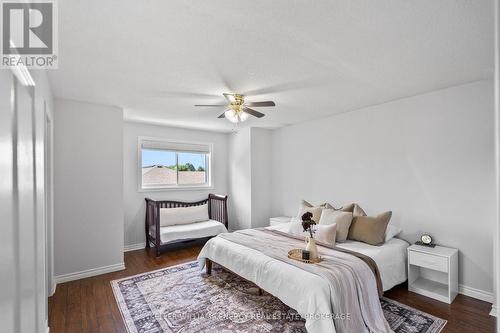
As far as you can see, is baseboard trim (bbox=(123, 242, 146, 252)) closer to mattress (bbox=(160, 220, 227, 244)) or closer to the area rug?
mattress (bbox=(160, 220, 227, 244))

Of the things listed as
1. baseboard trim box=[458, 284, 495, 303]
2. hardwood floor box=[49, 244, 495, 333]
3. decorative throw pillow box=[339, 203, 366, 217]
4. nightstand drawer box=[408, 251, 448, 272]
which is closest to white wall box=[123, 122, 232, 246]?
hardwood floor box=[49, 244, 495, 333]

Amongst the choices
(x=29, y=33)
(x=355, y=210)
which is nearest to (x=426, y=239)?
(x=355, y=210)

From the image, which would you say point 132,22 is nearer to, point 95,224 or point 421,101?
point 95,224

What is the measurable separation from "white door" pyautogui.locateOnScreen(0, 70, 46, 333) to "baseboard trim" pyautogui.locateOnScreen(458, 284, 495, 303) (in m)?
4.08

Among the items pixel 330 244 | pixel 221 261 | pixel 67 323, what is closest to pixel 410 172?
pixel 330 244

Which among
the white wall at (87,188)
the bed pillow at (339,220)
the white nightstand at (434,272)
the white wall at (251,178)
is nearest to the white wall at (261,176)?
the white wall at (251,178)

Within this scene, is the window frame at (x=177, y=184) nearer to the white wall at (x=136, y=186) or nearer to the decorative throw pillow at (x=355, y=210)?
the white wall at (x=136, y=186)

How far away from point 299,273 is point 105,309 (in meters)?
2.15

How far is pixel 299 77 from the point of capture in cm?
265

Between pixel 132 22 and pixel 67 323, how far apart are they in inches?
112

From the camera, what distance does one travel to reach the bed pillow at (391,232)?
10.7ft

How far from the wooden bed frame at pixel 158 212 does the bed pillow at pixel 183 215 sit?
222 millimetres

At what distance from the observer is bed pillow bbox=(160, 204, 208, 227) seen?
473 centimetres

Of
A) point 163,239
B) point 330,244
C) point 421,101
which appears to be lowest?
point 163,239
